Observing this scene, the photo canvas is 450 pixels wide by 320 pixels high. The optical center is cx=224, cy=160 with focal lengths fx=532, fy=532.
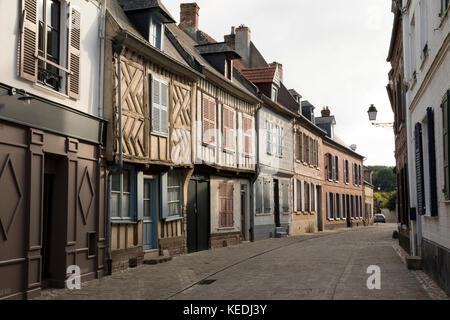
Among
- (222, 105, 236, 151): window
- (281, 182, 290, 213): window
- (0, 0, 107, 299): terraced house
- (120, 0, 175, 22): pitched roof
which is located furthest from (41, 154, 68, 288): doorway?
(281, 182, 290, 213): window

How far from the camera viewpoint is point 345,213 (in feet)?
122

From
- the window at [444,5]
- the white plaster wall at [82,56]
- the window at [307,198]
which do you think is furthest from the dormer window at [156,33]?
the window at [307,198]

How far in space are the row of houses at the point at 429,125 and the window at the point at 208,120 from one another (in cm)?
585

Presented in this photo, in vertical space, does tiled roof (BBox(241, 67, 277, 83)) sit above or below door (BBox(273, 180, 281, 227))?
above

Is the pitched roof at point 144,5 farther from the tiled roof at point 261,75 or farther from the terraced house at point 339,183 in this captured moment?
the terraced house at point 339,183

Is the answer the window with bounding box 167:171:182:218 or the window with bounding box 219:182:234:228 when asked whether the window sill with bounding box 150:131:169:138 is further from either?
the window with bounding box 219:182:234:228

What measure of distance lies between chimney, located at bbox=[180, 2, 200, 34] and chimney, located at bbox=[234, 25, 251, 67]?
5683 mm

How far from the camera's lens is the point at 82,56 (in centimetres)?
1026

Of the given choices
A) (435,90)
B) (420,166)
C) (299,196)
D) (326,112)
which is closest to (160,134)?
(420,166)

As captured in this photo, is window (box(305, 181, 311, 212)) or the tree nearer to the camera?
window (box(305, 181, 311, 212))

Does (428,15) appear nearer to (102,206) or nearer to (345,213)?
(102,206)

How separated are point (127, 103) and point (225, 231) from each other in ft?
24.3

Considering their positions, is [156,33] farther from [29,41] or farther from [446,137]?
[446,137]

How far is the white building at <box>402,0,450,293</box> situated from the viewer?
7.89 m
